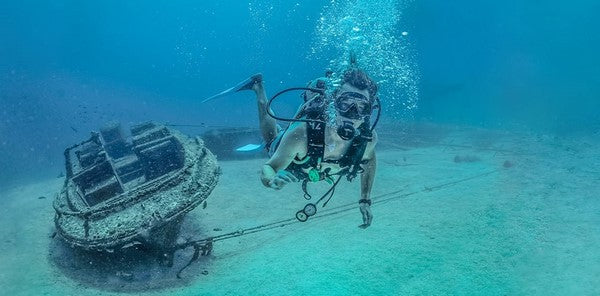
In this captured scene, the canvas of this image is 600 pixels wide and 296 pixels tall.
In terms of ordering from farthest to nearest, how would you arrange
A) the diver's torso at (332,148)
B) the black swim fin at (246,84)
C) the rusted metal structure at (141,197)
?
the black swim fin at (246,84)
the rusted metal structure at (141,197)
the diver's torso at (332,148)

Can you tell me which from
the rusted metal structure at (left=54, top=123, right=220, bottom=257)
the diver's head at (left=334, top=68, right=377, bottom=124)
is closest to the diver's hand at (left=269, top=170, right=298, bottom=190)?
the diver's head at (left=334, top=68, right=377, bottom=124)

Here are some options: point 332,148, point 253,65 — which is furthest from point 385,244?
point 253,65

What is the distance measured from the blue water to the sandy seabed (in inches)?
147

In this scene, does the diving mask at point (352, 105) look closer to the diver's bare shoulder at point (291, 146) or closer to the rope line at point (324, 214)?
the diver's bare shoulder at point (291, 146)

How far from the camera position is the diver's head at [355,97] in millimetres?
3812

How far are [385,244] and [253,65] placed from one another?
10185 centimetres

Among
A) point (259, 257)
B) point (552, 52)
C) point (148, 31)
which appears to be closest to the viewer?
point (259, 257)

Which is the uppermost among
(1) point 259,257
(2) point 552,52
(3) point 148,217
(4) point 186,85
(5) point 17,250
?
(2) point 552,52

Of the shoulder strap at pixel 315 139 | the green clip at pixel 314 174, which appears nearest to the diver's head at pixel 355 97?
the shoulder strap at pixel 315 139

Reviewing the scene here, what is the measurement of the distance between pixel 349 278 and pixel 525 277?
302 cm

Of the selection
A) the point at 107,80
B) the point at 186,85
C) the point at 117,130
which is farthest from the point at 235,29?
the point at 117,130

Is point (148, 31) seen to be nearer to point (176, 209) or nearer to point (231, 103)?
point (231, 103)

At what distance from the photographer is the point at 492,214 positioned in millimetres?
7922

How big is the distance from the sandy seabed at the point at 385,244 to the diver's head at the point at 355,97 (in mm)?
3273
